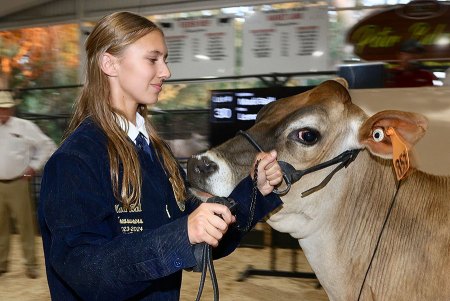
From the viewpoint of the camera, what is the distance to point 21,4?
9305 millimetres

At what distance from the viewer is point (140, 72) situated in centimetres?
162

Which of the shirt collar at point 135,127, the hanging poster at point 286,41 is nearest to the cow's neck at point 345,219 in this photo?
the shirt collar at point 135,127

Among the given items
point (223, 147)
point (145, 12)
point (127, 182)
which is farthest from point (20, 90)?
point (127, 182)

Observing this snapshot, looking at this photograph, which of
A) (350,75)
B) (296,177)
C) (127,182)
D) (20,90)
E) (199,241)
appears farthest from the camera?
(20,90)

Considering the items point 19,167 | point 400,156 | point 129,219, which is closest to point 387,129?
point 400,156

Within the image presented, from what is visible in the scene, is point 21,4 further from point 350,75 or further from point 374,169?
point 374,169

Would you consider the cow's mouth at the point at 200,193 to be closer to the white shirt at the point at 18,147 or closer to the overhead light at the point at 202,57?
the white shirt at the point at 18,147

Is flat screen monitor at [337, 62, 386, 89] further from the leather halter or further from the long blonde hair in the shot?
the long blonde hair

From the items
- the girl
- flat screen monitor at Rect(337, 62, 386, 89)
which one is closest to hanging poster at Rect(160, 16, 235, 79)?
flat screen monitor at Rect(337, 62, 386, 89)

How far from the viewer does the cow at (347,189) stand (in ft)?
6.83

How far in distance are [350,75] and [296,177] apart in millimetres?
3434

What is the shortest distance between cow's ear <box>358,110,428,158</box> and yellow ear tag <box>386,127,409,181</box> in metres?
0.06

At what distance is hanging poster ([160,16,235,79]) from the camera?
6555 millimetres

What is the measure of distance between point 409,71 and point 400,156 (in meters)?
4.00
